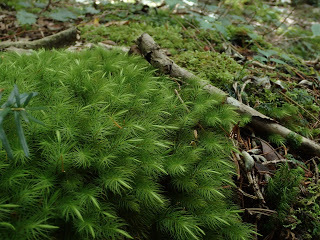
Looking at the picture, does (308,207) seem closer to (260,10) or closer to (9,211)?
(9,211)

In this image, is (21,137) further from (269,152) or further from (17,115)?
→ (269,152)

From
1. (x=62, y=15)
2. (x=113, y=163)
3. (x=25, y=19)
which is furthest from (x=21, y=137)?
(x=62, y=15)

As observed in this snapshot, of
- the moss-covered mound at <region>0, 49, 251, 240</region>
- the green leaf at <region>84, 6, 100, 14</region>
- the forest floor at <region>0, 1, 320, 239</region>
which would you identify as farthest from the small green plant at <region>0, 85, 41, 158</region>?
the green leaf at <region>84, 6, 100, 14</region>

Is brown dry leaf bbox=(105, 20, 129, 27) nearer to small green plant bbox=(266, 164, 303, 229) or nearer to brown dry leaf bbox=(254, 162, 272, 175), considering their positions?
brown dry leaf bbox=(254, 162, 272, 175)

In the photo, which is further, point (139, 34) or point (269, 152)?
point (139, 34)

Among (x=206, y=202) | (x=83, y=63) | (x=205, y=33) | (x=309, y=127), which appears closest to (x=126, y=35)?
(x=205, y=33)

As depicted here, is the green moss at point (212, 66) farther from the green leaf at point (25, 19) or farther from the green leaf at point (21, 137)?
the green leaf at point (25, 19)

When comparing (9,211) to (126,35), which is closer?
(9,211)
